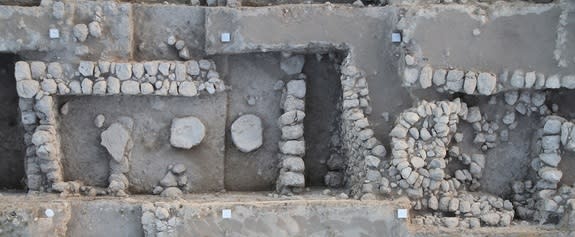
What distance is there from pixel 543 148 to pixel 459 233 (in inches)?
47.7

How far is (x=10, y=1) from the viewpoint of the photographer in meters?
6.66

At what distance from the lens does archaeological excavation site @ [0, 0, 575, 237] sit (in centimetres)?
620

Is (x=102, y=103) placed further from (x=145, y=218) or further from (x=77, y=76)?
(x=145, y=218)

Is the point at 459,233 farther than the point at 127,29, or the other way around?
the point at 127,29

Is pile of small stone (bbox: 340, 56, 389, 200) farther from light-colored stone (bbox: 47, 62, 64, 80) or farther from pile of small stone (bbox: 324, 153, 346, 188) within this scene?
light-colored stone (bbox: 47, 62, 64, 80)

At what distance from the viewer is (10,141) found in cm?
700

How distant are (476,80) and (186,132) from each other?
2779mm

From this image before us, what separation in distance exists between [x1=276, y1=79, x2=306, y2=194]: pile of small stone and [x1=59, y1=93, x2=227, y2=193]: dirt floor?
0.63 metres

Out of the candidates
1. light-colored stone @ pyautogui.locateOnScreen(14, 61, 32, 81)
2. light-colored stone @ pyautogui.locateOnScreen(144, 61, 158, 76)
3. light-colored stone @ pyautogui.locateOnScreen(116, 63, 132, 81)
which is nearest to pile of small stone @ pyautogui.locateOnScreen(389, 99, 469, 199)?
light-colored stone @ pyautogui.locateOnScreen(144, 61, 158, 76)

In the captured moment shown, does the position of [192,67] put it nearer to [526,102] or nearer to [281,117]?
[281,117]

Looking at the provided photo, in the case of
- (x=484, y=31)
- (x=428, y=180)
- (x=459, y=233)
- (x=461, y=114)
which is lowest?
(x=459, y=233)

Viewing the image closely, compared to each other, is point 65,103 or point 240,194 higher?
point 65,103

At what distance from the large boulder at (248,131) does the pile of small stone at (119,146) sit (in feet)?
3.36

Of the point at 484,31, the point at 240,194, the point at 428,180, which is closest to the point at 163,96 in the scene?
the point at 240,194
